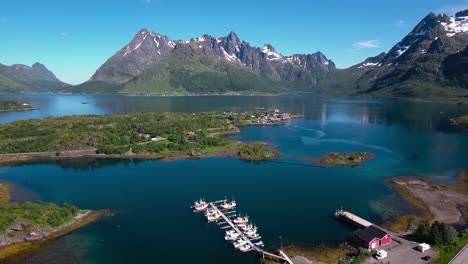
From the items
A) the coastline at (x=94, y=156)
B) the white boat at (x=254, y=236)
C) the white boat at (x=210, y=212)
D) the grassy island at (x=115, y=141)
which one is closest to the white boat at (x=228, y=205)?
the white boat at (x=210, y=212)

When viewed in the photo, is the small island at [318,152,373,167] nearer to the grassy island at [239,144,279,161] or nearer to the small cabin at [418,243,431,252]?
the grassy island at [239,144,279,161]

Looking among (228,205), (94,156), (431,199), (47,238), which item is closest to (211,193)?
(228,205)

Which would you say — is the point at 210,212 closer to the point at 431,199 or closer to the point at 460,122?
the point at 431,199

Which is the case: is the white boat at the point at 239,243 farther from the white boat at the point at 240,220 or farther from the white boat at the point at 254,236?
the white boat at the point at 240,220

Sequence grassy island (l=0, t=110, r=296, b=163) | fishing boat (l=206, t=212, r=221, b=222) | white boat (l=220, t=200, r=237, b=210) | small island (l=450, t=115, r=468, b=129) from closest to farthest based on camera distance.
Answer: fishing boat (l=206, t=212, r=221, b=222) < white boat (l=220, t=200, r=237, b=210) < grassy island (l=0, t=110, r=296, b=163) < small island (l=450, t=115, r=468, b=129)

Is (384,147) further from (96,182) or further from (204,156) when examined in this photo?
(96,182)

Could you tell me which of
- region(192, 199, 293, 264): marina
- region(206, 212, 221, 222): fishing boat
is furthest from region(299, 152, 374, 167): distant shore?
region(206, 212, 221, 222): fishing boat
